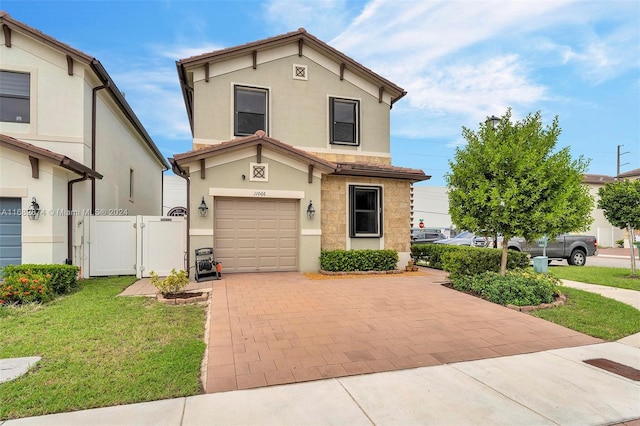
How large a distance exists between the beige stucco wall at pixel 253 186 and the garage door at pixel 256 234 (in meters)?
0.29

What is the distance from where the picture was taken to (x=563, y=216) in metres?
7.80

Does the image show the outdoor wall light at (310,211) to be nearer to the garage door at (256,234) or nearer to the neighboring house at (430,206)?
the garage door at (256,234)

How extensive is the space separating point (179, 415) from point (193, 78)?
1116cm

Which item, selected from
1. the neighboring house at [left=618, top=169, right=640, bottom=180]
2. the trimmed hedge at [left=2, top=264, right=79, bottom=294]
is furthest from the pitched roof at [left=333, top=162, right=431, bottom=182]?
the neighboring house at [left=618, top=169, right=640, bottom=180]

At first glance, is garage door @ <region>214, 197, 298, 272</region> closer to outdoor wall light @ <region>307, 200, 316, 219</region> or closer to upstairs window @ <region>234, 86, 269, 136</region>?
outdoor wall light @ <region>307, 200, 316, 219</region>

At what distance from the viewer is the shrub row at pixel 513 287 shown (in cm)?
718

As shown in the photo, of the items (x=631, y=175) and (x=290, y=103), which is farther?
(x=631, y=175)

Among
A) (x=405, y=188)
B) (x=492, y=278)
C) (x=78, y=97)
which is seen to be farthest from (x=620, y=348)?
(x=78, y=97)

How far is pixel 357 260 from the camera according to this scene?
11.1 m

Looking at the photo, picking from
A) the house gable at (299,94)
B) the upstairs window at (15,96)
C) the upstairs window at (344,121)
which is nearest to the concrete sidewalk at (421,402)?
the house gable at (299,94)

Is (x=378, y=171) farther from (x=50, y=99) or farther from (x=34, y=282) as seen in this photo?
(x=50, y=99)

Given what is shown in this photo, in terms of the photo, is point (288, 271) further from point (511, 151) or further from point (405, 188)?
point (511, 151)

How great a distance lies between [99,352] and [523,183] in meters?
8.62

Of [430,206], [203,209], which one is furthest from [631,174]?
[203,209]
